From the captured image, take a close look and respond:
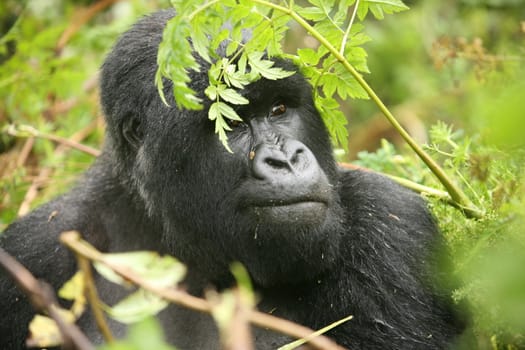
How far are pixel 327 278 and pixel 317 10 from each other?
109cm

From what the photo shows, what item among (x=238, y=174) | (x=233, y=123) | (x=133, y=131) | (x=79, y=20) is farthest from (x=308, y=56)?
(x=79, y=20)

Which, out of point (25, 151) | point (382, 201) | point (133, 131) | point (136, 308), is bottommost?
point (25, 151)

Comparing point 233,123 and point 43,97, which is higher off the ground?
point 233,123

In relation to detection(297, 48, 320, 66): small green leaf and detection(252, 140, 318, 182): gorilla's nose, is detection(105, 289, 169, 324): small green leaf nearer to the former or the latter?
detection(252, 140, 318, 182): gorilla's nose

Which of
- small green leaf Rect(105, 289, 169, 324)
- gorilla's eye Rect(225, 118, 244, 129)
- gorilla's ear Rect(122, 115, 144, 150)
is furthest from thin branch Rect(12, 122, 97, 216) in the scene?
small green leaf Rect(105, 289, 169, 324)

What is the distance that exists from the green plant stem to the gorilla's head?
31cm

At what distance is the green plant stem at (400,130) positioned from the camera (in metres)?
2.67

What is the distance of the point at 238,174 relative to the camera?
2973 mm

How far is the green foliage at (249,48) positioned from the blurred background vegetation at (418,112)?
474mm

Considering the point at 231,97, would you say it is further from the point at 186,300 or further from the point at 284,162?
the point at 186,300

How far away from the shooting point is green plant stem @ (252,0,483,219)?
8.78 feet

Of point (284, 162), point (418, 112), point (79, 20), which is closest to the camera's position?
point (284, 162)

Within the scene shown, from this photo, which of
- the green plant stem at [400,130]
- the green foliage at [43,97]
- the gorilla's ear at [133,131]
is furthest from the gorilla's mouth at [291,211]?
the green foliage at [43,97]

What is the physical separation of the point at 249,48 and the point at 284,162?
44 centimetres
